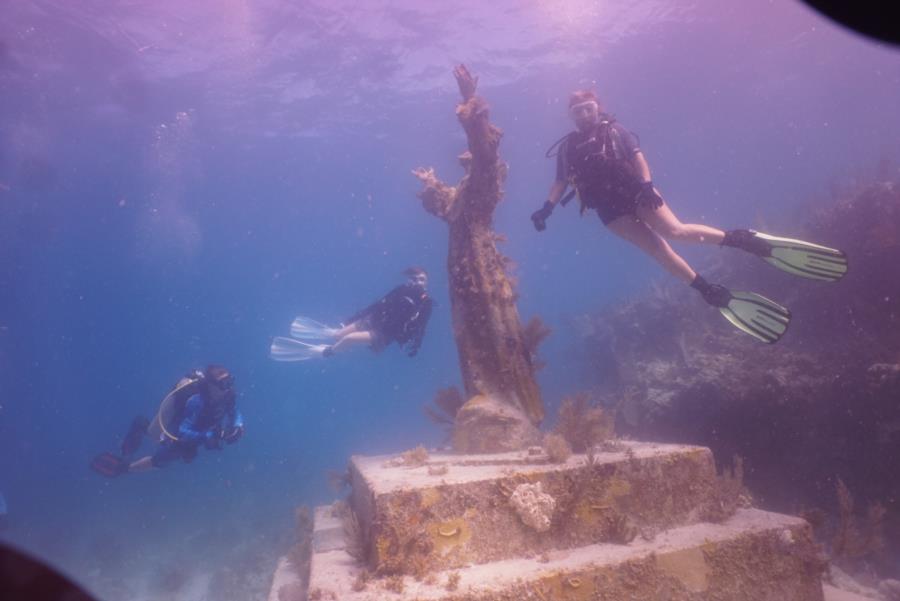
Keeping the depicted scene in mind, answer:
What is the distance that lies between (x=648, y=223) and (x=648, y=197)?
1.94 feet

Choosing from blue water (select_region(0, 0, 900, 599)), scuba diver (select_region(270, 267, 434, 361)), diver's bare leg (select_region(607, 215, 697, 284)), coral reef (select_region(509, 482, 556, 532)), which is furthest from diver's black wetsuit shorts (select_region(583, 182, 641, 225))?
scuba diver (select_region(270, 267, 434, 361))

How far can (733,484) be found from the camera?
247 inches

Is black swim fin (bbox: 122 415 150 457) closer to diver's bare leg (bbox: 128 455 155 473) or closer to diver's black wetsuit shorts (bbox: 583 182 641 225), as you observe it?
diver's bare leg (bbox: 128 455 155 473)

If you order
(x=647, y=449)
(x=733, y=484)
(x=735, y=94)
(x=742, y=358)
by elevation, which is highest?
(x=735, y=94)

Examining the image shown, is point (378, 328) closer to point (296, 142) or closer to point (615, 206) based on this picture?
point (615, 206)

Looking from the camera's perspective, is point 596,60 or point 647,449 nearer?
point 647,449

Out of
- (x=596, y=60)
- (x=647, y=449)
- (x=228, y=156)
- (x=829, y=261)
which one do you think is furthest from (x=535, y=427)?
(x=228, y=156)

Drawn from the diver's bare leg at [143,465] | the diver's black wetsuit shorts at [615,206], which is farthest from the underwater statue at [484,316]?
the diver's bare leg at [143,465]

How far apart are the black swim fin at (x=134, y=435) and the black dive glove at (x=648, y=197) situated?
13573 millimetres

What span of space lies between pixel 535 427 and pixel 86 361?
150546 millimetres

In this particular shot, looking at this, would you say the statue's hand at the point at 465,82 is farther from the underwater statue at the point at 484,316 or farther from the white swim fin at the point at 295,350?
the white swim fin at the point at 295,350

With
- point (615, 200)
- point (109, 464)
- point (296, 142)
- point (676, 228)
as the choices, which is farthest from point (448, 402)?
point (296, 142)

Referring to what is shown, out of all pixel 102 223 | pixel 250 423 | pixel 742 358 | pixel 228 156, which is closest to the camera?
pixel 742 358

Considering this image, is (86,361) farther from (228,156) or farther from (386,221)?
(228,156)
